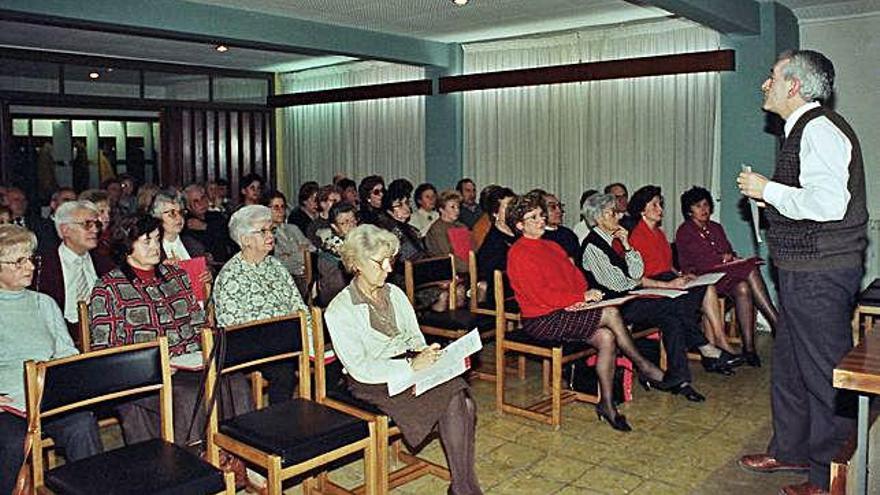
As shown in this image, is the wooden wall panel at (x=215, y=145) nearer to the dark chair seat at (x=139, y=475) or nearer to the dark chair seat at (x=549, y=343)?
the dark chair seat at (x=549, y=343)

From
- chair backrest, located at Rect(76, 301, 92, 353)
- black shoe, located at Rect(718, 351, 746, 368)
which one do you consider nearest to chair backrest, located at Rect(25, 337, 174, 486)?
chair backrest, located at Rect(76, 301, 92, 353)

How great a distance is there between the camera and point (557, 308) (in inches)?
167

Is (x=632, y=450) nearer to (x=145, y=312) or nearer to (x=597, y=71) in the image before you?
(x=145, y=312)

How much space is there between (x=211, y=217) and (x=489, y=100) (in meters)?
3.14

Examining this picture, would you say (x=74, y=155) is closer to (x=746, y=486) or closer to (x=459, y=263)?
(x=459, y=263)

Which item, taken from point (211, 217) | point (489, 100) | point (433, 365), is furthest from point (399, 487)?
point (489, 100)

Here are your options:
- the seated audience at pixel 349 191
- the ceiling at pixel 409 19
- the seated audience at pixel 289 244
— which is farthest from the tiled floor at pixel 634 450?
the seated audience at pixel 349 191

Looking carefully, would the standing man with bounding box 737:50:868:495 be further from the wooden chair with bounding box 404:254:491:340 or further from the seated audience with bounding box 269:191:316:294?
the seated audience with bounding box 269:191:316:294

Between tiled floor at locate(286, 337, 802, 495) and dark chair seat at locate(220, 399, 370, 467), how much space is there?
636 millimetres

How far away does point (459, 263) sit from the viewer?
6.03m

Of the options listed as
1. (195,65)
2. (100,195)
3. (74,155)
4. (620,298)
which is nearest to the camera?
(620,298)

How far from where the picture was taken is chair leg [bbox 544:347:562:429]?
13.4 feet

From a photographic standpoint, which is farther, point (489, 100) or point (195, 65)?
point (195, 65)

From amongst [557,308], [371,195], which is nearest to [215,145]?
[371,195]
